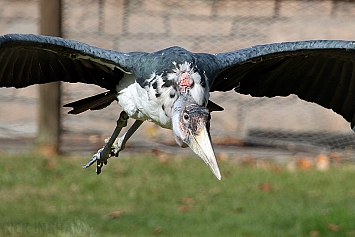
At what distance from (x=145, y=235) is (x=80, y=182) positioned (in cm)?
155

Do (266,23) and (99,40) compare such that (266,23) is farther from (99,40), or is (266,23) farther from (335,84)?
(335,84)

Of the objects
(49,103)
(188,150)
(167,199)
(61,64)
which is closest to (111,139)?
(61,64)

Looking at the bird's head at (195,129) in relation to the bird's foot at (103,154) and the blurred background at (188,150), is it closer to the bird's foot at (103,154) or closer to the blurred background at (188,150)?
the bird's foot at (103,154)

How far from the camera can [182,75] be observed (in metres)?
4.82

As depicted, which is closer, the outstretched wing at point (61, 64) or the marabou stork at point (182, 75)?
the marabou stork at point (182, 75)

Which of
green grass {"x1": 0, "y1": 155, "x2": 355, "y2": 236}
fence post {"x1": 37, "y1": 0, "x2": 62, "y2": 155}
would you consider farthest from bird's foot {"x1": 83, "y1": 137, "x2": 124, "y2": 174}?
fence post {"x1": 37, "y1": 0, "x2": 62, "y2": 155}

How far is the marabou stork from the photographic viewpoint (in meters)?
4.76

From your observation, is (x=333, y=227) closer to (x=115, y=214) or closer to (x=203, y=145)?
(x=115, y=214)

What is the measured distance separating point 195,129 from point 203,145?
0.11 meters

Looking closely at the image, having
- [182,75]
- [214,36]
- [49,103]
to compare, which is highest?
[182,75]

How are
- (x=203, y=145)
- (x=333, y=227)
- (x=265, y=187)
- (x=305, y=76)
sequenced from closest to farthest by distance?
1. (x=203, y=145)
2. (x=305, y=76)
3. (x=333, y=227)
4. (x=265, y=187)

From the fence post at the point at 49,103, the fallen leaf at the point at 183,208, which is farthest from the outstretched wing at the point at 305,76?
the fence post at the point at 49,103

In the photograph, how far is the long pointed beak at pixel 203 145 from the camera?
4273 millimetres

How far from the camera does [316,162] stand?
32.0 feet
